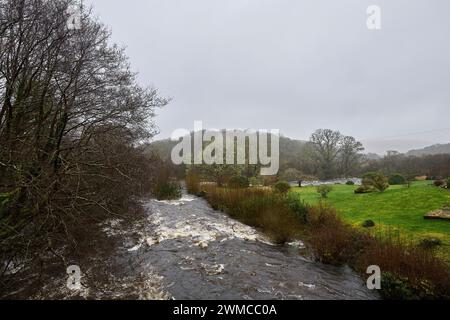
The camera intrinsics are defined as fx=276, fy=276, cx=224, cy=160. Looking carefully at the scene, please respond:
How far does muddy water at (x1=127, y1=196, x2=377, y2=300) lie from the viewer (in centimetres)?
552

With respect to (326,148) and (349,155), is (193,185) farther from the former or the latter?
(349,155)

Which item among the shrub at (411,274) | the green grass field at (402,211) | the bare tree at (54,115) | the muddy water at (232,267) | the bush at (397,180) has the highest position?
the bare tree at (54,115)

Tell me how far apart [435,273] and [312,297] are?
2.19m

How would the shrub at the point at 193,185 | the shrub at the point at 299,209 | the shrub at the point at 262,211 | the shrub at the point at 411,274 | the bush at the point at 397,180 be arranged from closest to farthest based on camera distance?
the shrub at the point at 411,274 < the shrub at the point at 262,211 < the shrub at the point at 299,209 < the bush at the point at 397,180 < the shrub at the point at 193,185

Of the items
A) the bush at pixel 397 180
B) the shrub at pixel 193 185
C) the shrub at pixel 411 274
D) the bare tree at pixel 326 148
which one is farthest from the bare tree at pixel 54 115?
the bare tree at pixel 326 148

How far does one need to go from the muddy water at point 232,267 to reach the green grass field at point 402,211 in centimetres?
234

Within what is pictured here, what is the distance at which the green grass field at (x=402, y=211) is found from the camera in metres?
7.68

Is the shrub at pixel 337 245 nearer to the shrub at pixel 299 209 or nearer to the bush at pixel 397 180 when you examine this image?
the shrub at pixel 299 209

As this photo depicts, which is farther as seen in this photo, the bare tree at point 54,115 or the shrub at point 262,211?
the shrub at point 262,211

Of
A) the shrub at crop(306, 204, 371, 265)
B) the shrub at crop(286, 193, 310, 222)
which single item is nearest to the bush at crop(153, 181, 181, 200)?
the shrub at crop(286, 193, 310, 222)

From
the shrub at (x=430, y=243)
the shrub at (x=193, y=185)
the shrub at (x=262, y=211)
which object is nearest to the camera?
the shrub at (x=430, y=243)

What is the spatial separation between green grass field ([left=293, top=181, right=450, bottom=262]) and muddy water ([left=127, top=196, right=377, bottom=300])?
2.34 m

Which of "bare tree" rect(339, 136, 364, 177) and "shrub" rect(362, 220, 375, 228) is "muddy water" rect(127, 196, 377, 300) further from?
"bare tree" rect(339, 136, 364, 177)

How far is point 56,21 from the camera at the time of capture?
611cm
